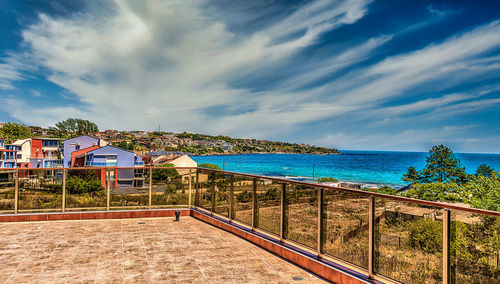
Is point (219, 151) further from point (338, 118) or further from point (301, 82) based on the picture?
point (301, 82)

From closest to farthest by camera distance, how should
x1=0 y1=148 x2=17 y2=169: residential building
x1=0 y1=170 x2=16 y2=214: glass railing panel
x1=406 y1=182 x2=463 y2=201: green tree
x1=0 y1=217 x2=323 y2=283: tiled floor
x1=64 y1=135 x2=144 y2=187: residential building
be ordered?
x1=0 y1=217 x2=323 y2=283: tiled floor
x1=0 y1=170 x2=16 y2=214: glass railing panel
x1=406 y1=182 x2=463 y2=201: green tree
x1=64 y1=135 x2=144 y2=187: residential building
x1=0 y1=148 x2=17 y2=169: residential building

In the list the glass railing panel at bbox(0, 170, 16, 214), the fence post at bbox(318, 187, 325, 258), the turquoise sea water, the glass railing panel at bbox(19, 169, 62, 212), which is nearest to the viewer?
the fence post at bbox(318, 187, 325, 258)

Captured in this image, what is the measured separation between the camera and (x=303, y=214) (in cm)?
381

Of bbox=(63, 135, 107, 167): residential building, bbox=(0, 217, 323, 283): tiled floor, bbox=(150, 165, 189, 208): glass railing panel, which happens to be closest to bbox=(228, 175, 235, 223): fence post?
bbox=(0, 217, 323, 283): tiled floor

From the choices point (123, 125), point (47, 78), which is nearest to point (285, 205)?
point (123, 125)

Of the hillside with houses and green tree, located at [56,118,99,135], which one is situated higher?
green tree, located at [56,118,99,135]

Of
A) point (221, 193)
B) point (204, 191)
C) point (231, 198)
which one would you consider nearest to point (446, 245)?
point (231, 198)

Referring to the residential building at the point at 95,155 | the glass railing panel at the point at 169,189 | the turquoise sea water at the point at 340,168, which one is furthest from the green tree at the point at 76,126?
the glass railing panel at the point at 169,189

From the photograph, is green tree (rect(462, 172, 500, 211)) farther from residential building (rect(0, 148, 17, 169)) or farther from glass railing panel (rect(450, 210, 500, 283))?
residential building (rect(0, 148, 17, 169))

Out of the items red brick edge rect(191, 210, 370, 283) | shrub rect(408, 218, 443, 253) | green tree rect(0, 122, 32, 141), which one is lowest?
red brick edge rect(191, 210, 370, 283)

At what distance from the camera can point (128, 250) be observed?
13.8ft

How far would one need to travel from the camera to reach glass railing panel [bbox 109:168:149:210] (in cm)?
Result: 657

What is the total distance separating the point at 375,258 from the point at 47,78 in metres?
86.8

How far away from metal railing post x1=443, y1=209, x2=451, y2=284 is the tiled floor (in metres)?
1.41
